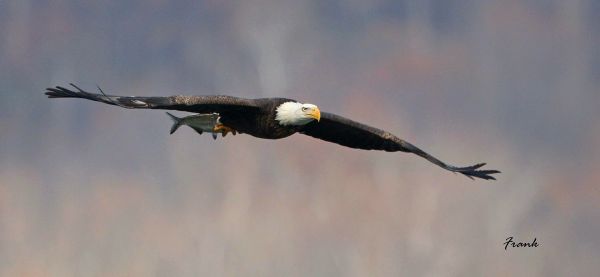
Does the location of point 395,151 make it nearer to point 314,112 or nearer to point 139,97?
point 314,112

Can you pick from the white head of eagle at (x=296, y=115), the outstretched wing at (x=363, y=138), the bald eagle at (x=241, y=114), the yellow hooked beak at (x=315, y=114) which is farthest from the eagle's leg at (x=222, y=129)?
the outstretched wing at (x=363, y=138)

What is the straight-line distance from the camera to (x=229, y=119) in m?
20.5

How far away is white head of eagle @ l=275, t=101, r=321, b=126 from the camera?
2014 cm

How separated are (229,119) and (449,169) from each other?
5028mm

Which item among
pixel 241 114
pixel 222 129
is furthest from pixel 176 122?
pixel 241 114

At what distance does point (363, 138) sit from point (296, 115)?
2912 millimetres

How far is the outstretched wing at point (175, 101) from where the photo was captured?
62.0 ft

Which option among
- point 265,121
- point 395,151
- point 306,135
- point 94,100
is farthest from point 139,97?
point 395,151

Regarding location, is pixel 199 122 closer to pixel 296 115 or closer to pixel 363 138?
pixel 296 115

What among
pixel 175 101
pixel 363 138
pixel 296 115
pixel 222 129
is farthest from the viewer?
pixel 363 138

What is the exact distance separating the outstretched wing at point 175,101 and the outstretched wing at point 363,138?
2480 mm

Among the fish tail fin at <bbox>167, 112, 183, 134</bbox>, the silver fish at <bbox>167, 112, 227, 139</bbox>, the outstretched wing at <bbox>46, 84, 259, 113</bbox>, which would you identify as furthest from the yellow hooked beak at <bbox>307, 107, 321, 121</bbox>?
the fish tail fin at <bbox>167, 112, 183, 134</bbox>

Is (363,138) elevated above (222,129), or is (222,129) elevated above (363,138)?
(363,138)

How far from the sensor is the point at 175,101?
19312mm
